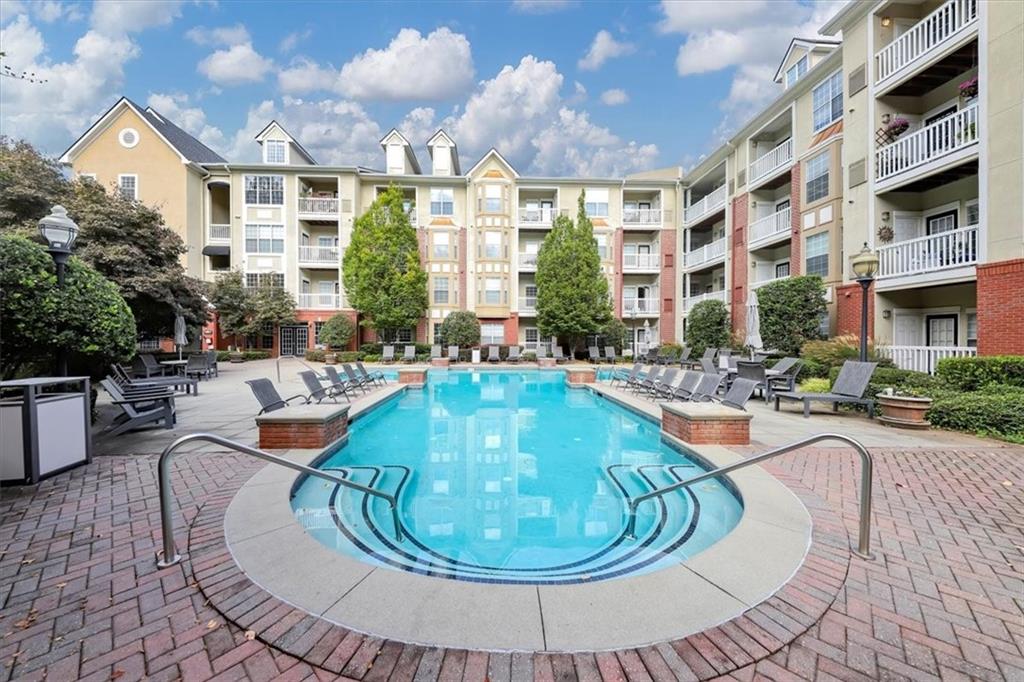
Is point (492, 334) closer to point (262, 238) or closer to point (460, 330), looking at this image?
point (460, 330)

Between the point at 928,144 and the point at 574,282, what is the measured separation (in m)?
15.4

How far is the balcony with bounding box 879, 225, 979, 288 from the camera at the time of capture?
38.2 ft

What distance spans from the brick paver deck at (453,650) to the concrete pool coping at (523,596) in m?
0.08

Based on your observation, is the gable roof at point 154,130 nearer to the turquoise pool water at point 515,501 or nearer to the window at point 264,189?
the window at point 264,189

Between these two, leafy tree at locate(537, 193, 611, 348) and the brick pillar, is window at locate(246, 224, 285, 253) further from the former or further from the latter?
the brick pillar

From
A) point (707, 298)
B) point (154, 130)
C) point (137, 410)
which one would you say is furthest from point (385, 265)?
point (707, 298)

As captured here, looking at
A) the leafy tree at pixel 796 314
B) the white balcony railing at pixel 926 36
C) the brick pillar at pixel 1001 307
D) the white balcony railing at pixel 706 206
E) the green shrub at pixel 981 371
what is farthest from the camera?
the white balcony railing at pixel 706 206

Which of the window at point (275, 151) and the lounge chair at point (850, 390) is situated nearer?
the lounge chair at point (850, 390)

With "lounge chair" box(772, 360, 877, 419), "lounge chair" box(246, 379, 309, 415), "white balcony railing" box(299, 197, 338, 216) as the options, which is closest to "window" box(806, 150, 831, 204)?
"lounge chair" box(772, 360, 877, 419)

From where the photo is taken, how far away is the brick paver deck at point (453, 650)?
81.7 inches

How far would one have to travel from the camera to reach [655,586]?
2.70m

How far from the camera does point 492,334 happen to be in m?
29.8

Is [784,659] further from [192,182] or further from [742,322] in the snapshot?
[192,182]

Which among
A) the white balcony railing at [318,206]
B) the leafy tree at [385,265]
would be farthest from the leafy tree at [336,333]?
the white balcony railing at [318,206]
